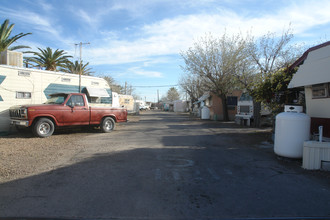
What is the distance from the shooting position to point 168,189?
4.16 metres

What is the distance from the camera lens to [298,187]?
4.37m

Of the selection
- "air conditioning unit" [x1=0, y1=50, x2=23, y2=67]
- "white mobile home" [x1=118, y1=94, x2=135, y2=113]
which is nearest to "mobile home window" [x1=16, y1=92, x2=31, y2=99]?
"air conditioning unit" [x1=0, y1=50, x2=23, y2=67]

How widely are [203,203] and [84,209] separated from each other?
1873mm

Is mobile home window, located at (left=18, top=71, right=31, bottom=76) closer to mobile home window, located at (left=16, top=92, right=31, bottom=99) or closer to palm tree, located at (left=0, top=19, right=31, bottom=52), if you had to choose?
mobile home window, located at (left=16, top=92, right=31, bottom=99)

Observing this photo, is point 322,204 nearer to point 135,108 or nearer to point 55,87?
point 55,87

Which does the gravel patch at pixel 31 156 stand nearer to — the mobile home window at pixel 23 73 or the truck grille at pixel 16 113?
the truck grille at pixel 16 113

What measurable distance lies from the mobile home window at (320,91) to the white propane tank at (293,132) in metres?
1.25

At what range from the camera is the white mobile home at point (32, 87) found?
436 inches

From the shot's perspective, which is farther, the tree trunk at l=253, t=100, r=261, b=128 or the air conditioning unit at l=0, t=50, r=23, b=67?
the tree trunk at l=253, t=100, r=261, b=128

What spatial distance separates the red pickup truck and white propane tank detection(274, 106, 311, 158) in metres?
8.57

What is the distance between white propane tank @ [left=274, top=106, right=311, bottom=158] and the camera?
6.17 m

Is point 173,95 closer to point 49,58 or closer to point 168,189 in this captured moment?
point 49,58

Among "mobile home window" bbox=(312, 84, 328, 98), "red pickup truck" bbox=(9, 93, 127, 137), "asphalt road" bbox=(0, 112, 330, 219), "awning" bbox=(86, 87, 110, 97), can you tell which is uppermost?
"awning" bbox=(86, 87, 110, 97)

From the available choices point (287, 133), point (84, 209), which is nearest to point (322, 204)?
point (287, 133)
